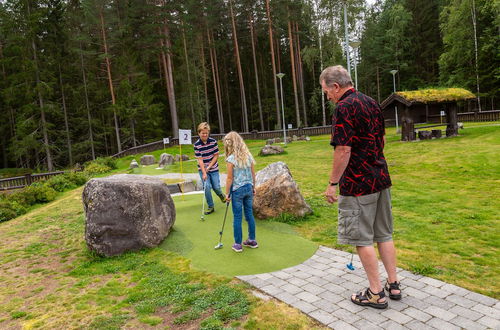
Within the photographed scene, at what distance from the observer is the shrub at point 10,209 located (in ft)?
36.2

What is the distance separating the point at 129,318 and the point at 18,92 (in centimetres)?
2890

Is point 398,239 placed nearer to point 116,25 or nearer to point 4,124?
point 116,25

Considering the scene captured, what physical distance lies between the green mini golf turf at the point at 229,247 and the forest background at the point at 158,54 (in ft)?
70.3

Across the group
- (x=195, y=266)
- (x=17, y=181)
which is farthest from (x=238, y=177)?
(x=17, y=181)

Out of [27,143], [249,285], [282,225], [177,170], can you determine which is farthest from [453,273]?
[27,143]

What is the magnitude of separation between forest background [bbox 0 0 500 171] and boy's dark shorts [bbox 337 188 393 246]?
2345 centimetres

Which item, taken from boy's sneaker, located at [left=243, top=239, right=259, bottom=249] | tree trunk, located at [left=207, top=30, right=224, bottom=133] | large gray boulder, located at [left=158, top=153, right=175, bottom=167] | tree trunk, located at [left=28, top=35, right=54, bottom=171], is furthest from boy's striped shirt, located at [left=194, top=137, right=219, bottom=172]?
tree trunk, located at [left=207, top=30, right=224, bottom=133]

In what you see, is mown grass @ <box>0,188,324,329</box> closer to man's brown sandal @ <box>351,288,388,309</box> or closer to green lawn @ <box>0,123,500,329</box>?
green lawn @ <box>0,123,500,329</box>

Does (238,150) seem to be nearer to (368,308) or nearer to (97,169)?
(368,308)

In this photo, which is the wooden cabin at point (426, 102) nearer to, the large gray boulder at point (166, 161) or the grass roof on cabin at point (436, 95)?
the grass roof on cabin at point (436, 95)

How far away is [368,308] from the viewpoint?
2988 mm

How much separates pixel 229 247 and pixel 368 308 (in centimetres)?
236

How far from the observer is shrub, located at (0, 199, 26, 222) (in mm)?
11039

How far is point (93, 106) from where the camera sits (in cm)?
3019
